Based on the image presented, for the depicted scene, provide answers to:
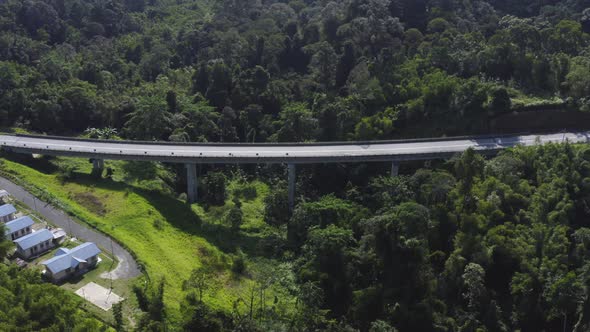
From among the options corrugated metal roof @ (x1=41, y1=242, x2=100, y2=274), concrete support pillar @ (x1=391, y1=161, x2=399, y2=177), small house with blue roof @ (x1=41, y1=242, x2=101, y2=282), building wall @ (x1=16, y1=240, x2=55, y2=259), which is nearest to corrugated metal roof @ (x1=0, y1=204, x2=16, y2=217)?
building wall @ (x1=16, y1=240, x2=55, y2=259)

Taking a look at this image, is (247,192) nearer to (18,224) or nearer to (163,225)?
(163,225)

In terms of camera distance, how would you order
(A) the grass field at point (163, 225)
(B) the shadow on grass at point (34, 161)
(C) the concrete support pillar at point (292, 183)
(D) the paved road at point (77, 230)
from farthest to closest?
1. (B) the shadow on grass at point (34, 161)
2. (C) the concrete support pillar at point (292, 183)
3. (A) the grass field at point (163, 225)
4. (D) the paved road at point (77, 230)

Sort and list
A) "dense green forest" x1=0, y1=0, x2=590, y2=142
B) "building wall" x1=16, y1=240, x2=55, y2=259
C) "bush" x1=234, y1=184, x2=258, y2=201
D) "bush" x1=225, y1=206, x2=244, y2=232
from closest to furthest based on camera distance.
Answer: "building wall" x1=16, y1=240, x2=55, y2=259
"bush" x1=225, y1=206, x2=244, y2=232
"bush" x1=234, y1=184, x2=258, y2=201
"dense green forest" x1=0, y1=0, x2=590, y2=142

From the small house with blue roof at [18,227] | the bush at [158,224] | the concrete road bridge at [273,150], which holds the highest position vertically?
the concrete road bridge at [273,150]

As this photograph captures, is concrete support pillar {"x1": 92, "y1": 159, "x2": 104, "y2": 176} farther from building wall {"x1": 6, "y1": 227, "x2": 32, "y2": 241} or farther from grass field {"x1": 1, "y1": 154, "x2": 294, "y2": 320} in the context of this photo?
building wall {"x1": 6, "y1": 227, "x2": 32, "y2": 241}

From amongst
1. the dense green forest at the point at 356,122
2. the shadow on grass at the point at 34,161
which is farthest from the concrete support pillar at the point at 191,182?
the shadow on grass at the point at 34,161

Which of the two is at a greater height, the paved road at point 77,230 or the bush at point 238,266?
the paved road at point 77,230

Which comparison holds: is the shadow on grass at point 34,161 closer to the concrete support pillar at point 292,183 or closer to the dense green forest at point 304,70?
the dense green forest at point 304,70

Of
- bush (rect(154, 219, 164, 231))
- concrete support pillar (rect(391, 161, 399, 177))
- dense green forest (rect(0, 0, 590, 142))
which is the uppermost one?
dense green forest (rect(0, 0, 590, 142))
